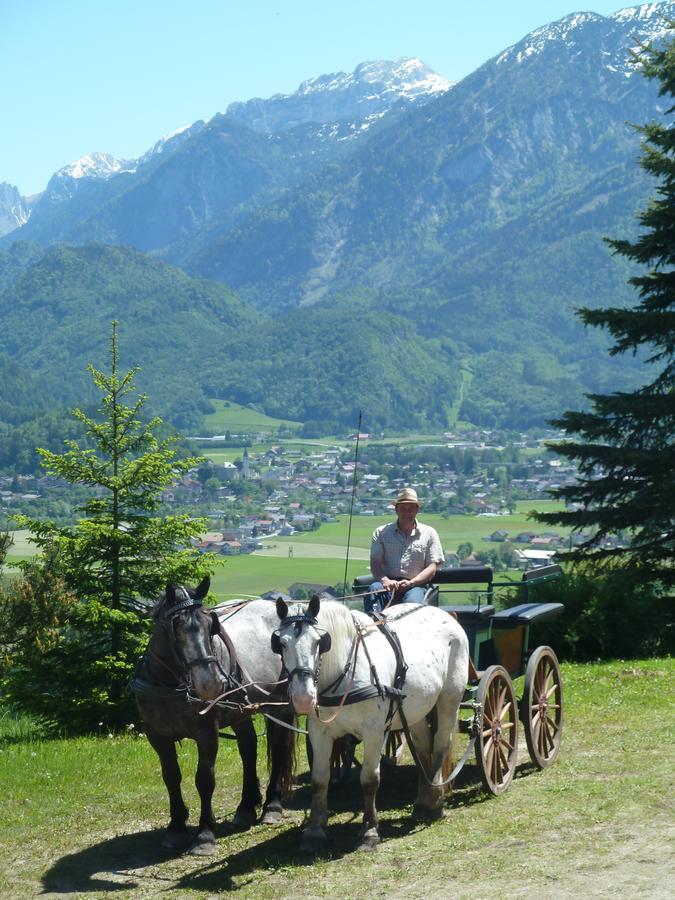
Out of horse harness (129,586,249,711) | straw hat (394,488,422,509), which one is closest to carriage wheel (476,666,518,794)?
straw hat (394,488,422,509)

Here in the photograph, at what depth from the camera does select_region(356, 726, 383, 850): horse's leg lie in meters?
8.31

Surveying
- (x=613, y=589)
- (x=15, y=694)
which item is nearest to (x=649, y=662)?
(x=613, y=589)

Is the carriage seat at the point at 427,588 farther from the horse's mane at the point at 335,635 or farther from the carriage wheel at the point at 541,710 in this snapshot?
the horse's mane at the point at 335,635

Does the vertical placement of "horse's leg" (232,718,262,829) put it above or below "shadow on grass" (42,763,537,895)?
above

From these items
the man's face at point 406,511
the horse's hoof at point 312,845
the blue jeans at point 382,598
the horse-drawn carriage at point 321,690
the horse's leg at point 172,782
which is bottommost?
the horse's hoof at point 312,845

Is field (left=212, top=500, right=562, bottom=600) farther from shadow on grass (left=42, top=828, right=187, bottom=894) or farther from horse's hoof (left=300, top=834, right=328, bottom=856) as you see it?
horse's hoof (left=300, top=834, right=328, bottom=856)

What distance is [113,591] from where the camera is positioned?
15.1 metres

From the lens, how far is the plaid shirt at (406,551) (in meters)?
10.2

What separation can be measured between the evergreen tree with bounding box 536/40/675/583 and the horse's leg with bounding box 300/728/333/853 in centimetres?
1100

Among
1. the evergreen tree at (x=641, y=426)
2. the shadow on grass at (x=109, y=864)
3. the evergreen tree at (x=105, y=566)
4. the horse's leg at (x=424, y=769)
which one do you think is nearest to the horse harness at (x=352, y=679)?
the horse's leg at (x=424, y=769)

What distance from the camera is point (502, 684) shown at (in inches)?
390

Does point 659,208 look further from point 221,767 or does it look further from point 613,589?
point 221,767

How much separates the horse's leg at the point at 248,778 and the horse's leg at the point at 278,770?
0.31ft

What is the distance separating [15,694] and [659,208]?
38.7 ft
